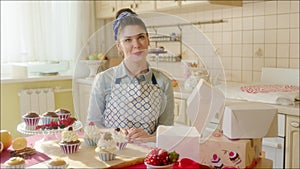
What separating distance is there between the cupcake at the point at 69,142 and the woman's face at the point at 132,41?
1.31 feet

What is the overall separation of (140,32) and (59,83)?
2700 millimetres

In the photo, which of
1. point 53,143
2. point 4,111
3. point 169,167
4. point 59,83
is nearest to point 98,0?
point 59,83

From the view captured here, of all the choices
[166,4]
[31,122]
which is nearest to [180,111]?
[31,122]

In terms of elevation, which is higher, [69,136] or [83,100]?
[83,100]

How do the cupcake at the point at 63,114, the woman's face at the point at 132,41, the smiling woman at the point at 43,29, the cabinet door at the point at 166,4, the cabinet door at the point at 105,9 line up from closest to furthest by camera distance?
the woman's face at the point at 132,41, the cupcake at the point at 63,114, the cabinet door at the point at 166,4, the smiling woman at the point at 43,29, the cabinet door at the point at 105,9

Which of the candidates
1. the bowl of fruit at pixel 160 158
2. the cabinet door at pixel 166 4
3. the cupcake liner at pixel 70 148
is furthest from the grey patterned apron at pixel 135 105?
the cabinet door at pixel 166 4

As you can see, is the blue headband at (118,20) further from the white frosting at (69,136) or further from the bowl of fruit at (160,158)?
the white frosting at (69,136)

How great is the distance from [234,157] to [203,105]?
0.33 meters

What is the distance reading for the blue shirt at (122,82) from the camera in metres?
0.63

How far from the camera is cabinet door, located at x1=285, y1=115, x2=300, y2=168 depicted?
70.1 inches

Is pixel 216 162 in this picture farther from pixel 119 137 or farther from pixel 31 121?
pixel 31 121

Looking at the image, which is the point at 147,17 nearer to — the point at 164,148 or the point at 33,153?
the point at 164,148

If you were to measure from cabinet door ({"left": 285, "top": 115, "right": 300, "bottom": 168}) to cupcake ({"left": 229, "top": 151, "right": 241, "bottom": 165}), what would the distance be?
0.99 meters

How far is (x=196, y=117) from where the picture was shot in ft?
2.13
